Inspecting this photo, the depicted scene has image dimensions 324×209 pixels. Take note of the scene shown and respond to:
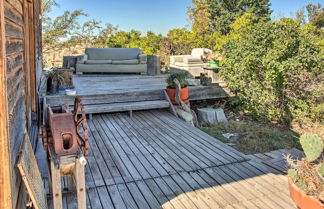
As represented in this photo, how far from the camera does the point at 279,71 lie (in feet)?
18.0

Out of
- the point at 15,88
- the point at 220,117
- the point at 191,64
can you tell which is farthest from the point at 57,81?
the point at 191,64

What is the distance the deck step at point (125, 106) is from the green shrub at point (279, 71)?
1807 mm

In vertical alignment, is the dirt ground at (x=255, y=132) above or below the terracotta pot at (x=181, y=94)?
below

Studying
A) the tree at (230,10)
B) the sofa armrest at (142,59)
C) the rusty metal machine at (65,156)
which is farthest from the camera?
the tree at (230,10)

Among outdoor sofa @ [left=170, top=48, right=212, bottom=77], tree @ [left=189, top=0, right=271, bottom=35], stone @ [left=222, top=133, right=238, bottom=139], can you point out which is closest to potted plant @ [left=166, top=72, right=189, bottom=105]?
stone @ [left=222, top=133, right=238, bottom=139]

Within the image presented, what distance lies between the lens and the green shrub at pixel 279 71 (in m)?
5.43

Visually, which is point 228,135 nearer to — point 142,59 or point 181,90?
point 181,90

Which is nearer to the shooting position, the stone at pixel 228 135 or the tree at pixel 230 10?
the stone at pixel 228 135

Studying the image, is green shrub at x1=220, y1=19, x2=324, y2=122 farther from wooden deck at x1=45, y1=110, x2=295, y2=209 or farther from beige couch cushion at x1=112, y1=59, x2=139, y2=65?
beige couch cushion at x1=112, y1=59, x2=139, y2=65

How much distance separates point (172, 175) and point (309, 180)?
1275 millimetres

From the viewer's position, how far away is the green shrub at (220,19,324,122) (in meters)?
5.43

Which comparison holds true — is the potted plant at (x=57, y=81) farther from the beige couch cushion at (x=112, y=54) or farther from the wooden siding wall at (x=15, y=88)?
the beige couch cushion at (x=112, y=54)

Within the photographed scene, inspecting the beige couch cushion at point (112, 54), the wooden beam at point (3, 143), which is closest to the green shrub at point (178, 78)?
the beige couch cushion at point (112, 54)

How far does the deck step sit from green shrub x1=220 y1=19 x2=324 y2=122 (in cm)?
181
